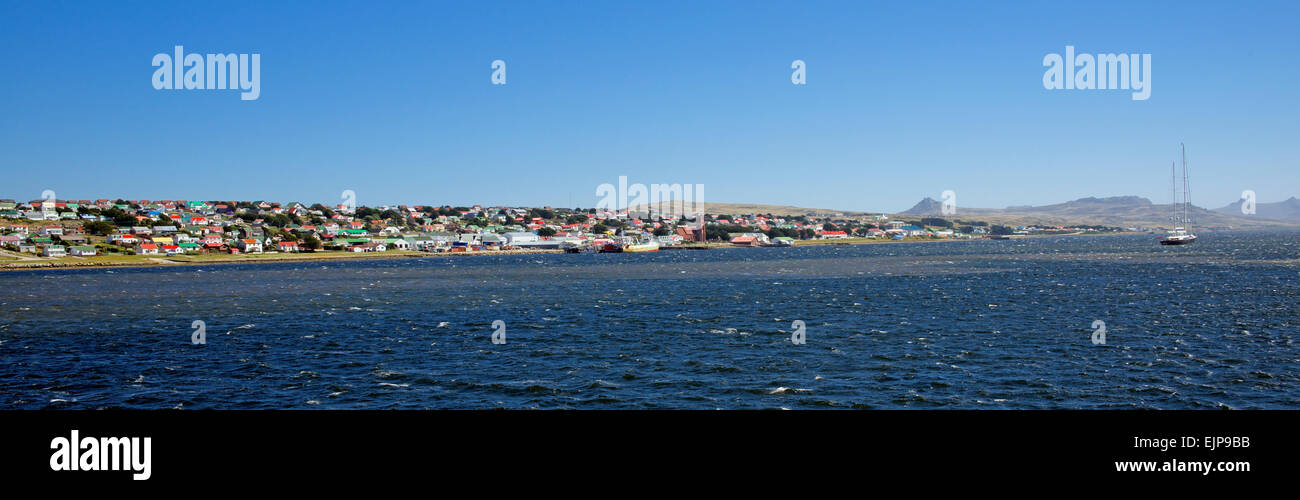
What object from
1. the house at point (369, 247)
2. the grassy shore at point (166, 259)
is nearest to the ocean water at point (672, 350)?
the grassy shore at point (166, 259)

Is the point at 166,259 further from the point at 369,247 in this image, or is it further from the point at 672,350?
the point at 672,350

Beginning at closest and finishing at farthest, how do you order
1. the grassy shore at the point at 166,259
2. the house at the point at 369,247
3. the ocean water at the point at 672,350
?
the ocean water at the point at 672,350, the grassy shore at the point at 166,259, the house at the point at 369,247

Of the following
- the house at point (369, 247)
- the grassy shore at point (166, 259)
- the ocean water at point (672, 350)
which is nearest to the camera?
the ocean water at point (672, 350)

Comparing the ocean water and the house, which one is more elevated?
the house

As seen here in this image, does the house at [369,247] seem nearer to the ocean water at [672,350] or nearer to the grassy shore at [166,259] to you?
the grassy shore at [166,259]

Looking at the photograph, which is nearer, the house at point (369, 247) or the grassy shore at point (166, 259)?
the grassy shore at point (166, 259)

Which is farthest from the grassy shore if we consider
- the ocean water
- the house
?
the ocean water

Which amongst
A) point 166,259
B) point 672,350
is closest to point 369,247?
point 166,259

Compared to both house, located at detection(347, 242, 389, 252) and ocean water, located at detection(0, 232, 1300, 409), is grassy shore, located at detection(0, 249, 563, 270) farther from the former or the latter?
ocean water, located at detection(0, 232, 1300, 409)

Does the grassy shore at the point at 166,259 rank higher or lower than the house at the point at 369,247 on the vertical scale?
lower
